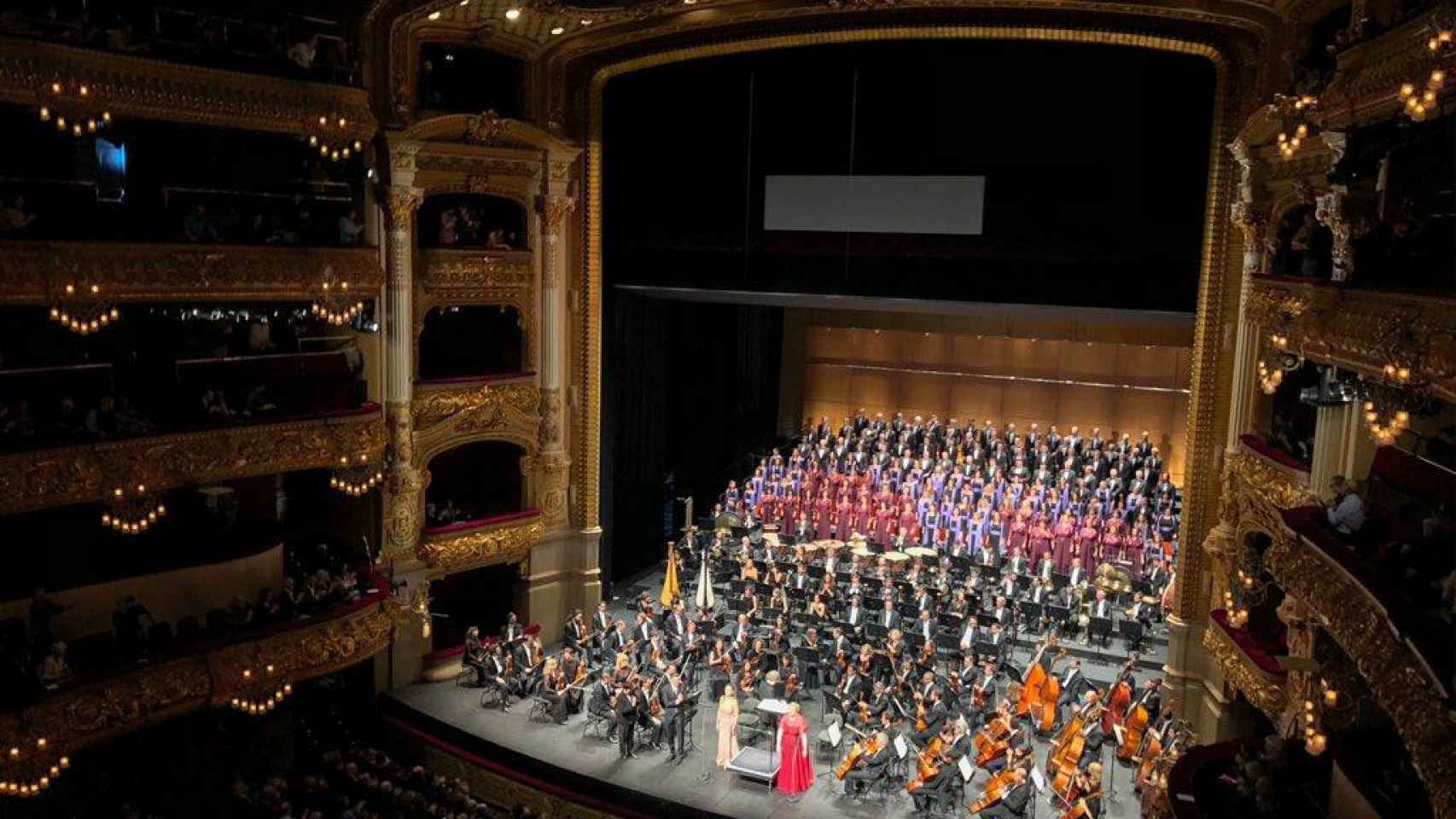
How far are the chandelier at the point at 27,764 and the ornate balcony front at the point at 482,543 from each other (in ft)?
19.2

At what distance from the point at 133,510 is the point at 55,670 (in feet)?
6.96

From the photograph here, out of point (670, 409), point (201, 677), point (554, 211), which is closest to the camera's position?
point (201, 677)

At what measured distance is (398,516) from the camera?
56.0 ft

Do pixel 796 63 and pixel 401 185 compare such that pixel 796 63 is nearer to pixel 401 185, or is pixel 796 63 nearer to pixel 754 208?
pixel 754 208

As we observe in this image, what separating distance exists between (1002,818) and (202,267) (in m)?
11.3

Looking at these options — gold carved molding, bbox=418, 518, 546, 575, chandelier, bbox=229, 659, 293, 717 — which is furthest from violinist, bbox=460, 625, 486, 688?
chandelier, bbox=229, 659, 293, 717

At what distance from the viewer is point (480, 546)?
18172 millimetres

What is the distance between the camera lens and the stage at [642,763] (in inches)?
550

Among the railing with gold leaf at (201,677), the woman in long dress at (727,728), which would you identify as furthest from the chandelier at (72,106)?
the woman in long dress at (727,728)

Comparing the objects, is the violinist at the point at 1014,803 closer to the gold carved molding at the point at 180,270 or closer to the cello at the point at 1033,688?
the cello at the point at 1033,688

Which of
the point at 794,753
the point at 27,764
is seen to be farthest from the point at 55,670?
the point at 794,753

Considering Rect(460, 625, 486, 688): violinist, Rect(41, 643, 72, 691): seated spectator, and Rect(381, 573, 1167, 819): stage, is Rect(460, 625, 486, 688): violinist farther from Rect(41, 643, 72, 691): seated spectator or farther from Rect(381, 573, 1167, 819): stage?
Rect(41, 643, 72, 691): seated spectator

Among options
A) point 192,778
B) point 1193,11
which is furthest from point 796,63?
point 192,778

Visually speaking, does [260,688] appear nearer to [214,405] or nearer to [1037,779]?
[214,405]
